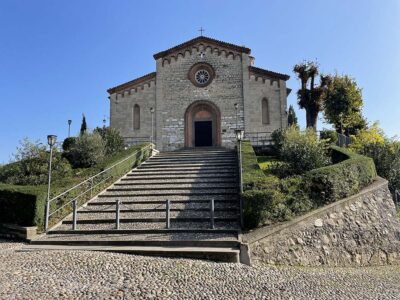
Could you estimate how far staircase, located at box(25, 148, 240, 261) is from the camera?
27.0ft

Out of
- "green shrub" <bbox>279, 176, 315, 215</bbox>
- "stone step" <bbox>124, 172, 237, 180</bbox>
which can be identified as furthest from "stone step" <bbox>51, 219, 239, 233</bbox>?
"stone step" <bbox>124, 172, 237, 180</bbox>

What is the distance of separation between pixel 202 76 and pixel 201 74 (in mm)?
188

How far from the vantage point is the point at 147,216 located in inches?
427

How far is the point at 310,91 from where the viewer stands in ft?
87.6

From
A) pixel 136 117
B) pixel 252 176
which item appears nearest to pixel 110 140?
pixel 136 117

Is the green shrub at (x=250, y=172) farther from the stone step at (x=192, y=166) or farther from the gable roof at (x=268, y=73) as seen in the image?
the gable roof at (x=268, y=73)

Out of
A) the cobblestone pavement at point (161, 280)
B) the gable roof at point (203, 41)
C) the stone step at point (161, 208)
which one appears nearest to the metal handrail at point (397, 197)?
the cobblestone pavement at point (161, 280)

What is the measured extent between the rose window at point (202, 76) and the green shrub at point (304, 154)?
10.3 meters

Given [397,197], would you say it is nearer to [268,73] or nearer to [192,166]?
[192,166]

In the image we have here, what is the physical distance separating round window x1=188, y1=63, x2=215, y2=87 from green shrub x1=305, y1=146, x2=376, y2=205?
49.7ft

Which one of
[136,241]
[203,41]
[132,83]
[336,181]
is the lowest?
[136,241]

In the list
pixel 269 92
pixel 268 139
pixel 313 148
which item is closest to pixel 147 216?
pixel 313 148

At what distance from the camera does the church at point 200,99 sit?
24.6m

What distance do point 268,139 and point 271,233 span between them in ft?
50.3
